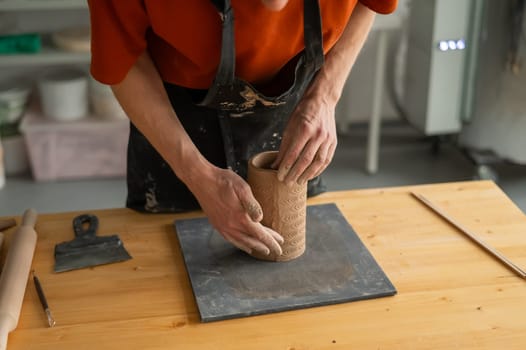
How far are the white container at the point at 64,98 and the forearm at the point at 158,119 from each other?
1.82 metres

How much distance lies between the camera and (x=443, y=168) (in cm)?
303

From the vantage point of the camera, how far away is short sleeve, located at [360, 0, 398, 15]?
47.6 inches

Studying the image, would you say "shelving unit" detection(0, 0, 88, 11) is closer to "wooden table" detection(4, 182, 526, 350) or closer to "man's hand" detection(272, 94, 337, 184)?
"wooden table" detection(4, 182, 526, 350)

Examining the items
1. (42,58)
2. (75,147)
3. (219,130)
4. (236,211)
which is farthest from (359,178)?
(236,211)

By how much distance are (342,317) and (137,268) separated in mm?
343

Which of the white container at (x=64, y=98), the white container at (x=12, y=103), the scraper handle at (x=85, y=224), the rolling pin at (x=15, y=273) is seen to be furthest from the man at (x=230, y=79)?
the white container at (x=12, y=103)

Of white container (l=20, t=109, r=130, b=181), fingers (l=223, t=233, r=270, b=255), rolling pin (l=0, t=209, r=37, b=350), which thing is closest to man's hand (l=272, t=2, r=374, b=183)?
fingers (l=223, t=233, r=270, b=255)

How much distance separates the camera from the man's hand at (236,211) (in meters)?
1.03

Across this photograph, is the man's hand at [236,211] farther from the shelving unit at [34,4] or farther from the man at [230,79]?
the shelving unit at [34,4]

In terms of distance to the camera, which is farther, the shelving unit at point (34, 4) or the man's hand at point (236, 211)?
the shelving unit at point (34, 4)

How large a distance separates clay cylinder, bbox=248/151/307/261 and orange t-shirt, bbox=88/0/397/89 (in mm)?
180

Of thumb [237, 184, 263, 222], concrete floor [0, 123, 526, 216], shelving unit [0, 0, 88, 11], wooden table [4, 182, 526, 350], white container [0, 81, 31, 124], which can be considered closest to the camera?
wooden table [4, 182, 526, 350]

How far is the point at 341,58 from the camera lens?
1220 mm

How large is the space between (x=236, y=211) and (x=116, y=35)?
1.05ft
